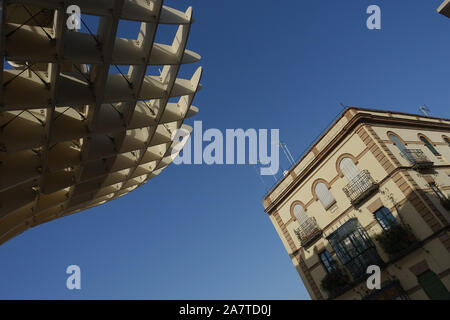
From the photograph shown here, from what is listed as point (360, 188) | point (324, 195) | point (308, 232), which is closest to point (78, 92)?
point (360, 188)

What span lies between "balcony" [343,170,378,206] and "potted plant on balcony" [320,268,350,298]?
5.34 meters

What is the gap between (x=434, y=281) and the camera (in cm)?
1956

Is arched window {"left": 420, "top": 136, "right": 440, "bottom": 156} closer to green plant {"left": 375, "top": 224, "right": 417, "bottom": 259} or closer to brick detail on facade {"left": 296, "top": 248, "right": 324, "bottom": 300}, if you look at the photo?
green plant {"left": 375, "top": 224, "right": 417, "bottom": 259}

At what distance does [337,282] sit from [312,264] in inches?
119

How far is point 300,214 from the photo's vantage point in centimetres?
2788

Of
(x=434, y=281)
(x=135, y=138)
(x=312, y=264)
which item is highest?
(x=135, y=138)

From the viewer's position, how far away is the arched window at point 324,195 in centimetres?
2539

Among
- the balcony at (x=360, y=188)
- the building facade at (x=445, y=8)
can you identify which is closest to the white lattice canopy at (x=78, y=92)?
the building facade at (x=445, y=8)

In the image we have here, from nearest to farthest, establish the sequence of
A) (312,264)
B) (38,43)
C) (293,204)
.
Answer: (38,43) → (312,264) → (293,204)

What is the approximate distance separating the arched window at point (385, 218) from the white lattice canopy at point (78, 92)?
15.1 meters

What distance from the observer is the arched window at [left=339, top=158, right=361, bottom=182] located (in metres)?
23.8

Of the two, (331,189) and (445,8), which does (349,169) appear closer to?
(331,189)

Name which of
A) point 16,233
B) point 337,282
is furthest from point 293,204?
point 16,233
